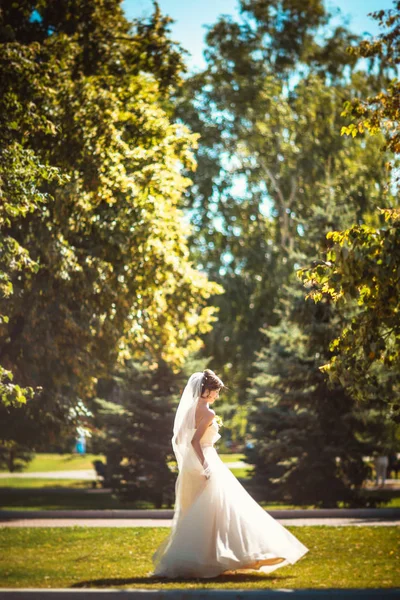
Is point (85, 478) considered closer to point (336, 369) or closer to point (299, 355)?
point (299, 355)

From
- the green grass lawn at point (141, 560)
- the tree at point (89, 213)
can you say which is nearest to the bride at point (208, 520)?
the green grass lawn at point (141, 560)

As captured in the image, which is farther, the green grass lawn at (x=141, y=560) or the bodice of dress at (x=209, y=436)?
the bodice of dress at (x=209, y=436)

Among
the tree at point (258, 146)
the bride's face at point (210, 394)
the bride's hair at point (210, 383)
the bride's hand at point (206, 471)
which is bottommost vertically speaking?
the bride's hand at point (206, 471)

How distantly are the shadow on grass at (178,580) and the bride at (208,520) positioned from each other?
0.22ft

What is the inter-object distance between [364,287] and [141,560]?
486 centimetres

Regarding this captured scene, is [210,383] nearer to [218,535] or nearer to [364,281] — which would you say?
[218,535]

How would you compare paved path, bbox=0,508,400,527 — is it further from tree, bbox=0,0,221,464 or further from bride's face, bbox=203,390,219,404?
bride's face, bbox=203,390,219,404

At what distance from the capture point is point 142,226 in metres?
16.8

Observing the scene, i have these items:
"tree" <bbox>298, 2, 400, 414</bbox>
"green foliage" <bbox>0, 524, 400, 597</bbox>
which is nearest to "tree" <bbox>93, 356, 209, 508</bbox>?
"green foliage" <bbox>0, 524, 400, 597</bbox>

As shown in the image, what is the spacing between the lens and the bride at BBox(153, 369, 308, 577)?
8.59m

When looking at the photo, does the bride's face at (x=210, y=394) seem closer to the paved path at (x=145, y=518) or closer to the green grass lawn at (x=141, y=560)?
the green grass lawn at (x=141, y=560)

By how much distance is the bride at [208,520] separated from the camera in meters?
8.59

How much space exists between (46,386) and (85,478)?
14.9 m

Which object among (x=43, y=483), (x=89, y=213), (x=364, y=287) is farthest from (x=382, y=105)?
(x=43, y=483)
